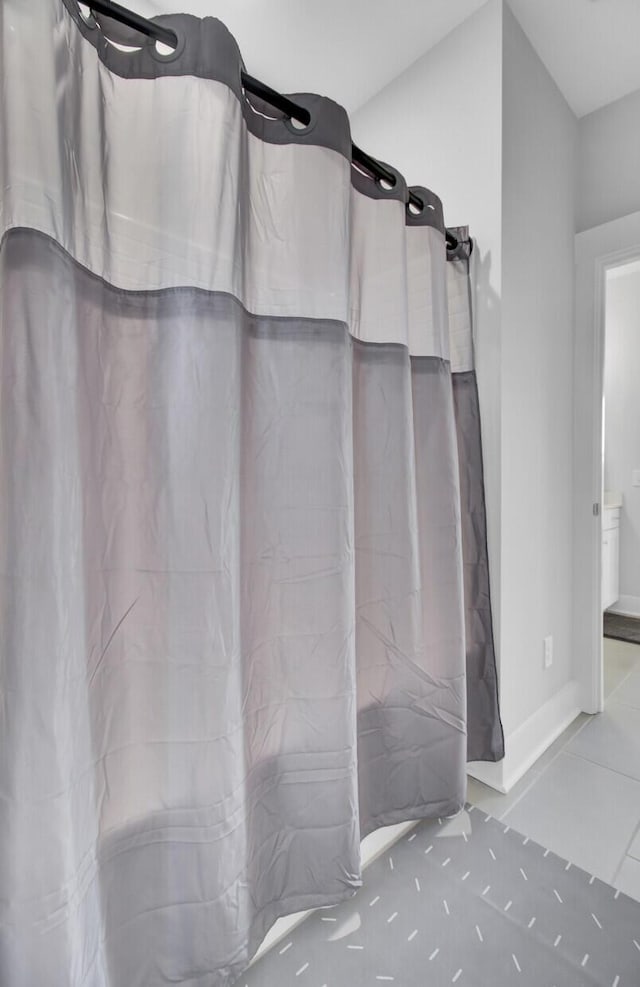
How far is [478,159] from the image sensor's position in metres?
1.59

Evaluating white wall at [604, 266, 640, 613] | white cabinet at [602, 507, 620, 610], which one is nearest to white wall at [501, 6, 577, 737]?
white cabinet at [602, 507, 620, 610]

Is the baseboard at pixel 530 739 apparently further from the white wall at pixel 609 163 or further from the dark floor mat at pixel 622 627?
the white wall at pixel 609 163

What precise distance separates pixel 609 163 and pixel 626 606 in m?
2.89

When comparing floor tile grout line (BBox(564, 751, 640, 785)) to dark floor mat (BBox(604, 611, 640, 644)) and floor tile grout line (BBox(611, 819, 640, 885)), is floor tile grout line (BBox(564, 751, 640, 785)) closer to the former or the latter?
floor tile grout line (BBox(611, 819, 640, 885))

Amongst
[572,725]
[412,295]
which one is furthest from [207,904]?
[572,725]

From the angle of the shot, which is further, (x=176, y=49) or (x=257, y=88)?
(x=257, y=88)

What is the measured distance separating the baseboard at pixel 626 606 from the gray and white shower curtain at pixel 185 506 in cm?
300

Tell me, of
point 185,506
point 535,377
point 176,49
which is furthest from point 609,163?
point 185,506

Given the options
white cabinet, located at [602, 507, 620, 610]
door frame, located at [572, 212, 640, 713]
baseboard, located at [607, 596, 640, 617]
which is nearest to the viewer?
door frame, located at [572, 212, 640, 713]

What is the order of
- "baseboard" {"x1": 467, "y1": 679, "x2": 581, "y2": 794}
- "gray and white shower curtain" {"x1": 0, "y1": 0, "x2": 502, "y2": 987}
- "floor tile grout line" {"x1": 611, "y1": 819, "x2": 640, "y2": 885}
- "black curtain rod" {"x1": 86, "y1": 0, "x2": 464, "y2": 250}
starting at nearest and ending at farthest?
1. "gray and white shower curtain" {"x1": 0, "y1": 0, "x2": 502, "y2": 987}
2. "black curtain rod" {"x1": 86, "y1": 0, "x2": 464, "y2": 250}
3. "floor tile grout line" {"x1": 611, "y1": 819, "x2": 640, "y2": 885}
4. "baseboard" {"x1": 467, "y1": 679, "x2": 581, "y2": 794}

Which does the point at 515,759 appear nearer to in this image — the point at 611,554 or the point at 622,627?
the point at 622,627

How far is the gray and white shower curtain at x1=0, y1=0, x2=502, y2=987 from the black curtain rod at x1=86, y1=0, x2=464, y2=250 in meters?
0.02

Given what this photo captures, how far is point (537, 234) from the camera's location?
1.76 metres

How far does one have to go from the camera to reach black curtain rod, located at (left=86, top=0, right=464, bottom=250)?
78cm
